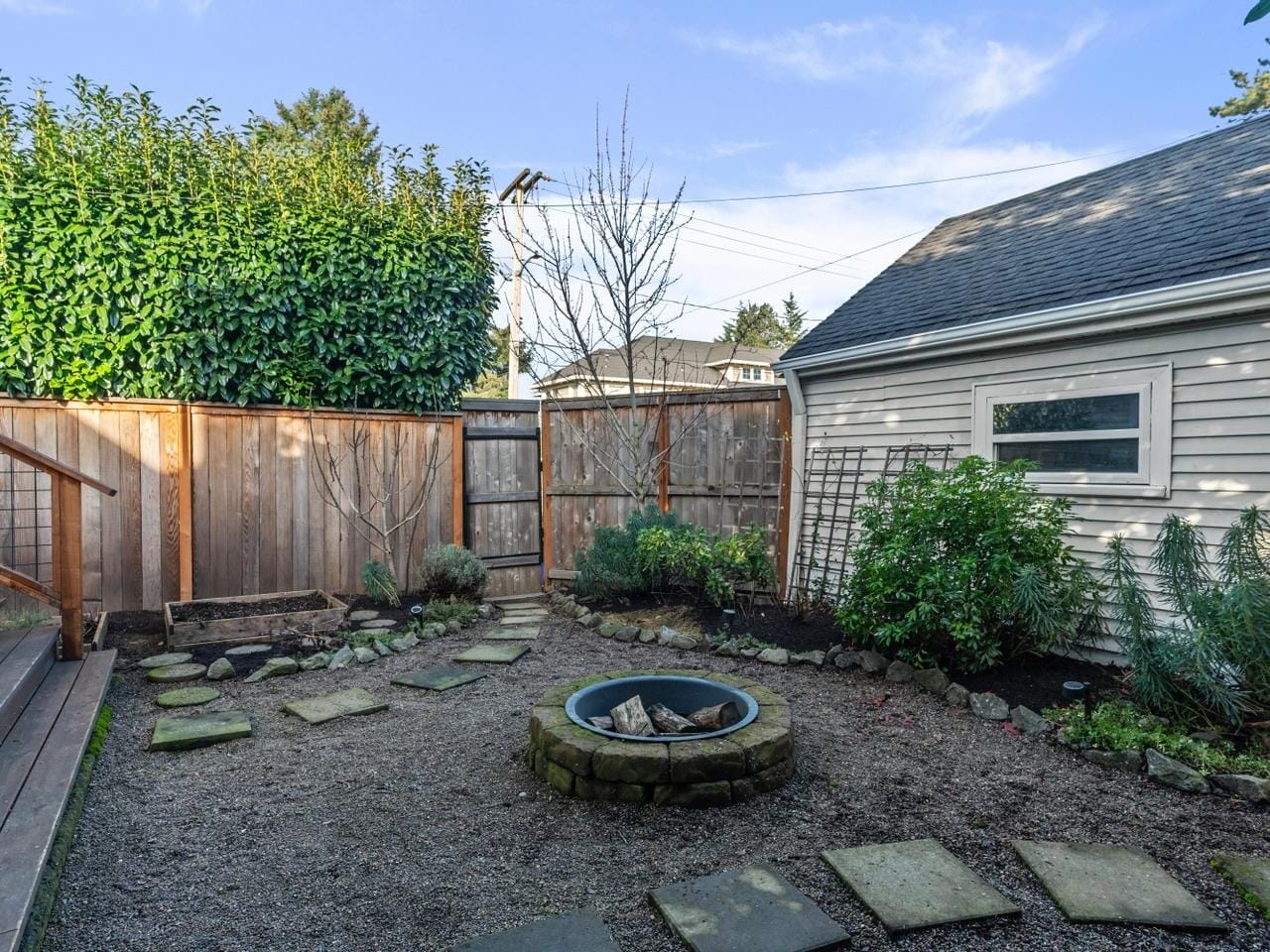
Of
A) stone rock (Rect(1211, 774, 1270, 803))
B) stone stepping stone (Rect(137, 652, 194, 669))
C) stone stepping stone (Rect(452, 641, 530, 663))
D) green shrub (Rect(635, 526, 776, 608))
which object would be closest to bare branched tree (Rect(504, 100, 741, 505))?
green shrub (Rect(635, 526, 776, 608))

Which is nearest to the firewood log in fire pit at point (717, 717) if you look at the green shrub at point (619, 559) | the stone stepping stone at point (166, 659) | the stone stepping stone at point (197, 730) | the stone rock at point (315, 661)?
the stone stepping stone at point (197, 730)

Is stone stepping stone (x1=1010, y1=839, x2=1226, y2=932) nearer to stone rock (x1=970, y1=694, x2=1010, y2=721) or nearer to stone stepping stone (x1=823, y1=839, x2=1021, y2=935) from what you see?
stone stepping stone (x1=823, y1=839, x2=1021, y2=935)

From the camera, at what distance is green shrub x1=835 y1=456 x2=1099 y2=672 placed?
3.90 meters

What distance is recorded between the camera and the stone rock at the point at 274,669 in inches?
171

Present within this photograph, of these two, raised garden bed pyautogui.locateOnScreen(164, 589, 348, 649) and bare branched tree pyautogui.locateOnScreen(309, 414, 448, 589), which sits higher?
bare branched tree pyautogui.locateOnScreen(309, 414, 448, 589)

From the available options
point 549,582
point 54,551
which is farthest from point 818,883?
point 549,582

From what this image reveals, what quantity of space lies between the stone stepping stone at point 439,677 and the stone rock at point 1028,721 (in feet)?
9.67

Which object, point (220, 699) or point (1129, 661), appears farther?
point (220, 699)

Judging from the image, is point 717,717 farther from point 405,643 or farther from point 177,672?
point 177,672

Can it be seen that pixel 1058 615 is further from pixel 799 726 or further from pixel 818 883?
pixel 818 883

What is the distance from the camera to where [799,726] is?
3504 mm

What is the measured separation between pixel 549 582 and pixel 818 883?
210 inches

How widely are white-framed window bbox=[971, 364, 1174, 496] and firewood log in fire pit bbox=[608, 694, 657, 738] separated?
2905 mm

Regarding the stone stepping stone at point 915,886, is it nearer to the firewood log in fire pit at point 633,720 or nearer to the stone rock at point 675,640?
the firewood log in fire pit at point 633,720
